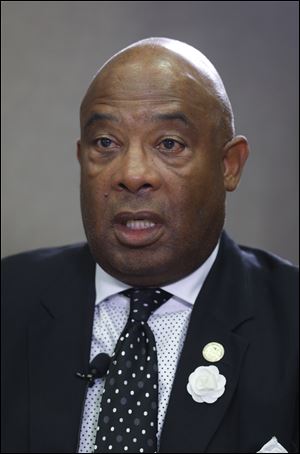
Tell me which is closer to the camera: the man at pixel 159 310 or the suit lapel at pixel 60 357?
the man at pixel 159 310

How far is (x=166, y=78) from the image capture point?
1586 millimetres

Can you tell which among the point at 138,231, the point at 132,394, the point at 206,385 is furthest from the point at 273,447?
the point at 138,231

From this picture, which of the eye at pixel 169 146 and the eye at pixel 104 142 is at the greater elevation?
the eye at pixel 104 142

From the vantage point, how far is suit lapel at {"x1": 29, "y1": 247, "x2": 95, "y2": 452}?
169cm

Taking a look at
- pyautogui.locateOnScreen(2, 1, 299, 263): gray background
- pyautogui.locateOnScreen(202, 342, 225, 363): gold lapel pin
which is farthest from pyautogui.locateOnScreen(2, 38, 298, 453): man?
pyautogui.locateOnScreen(2, 1, 299, 263): gray background

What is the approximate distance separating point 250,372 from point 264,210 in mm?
824

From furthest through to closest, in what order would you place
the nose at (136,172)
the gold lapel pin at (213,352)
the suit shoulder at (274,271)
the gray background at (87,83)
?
the gray background at (87,83)
the suit shoulder at (274,271)
the gold lapel pin at (213,352)
the nose at (136,172)

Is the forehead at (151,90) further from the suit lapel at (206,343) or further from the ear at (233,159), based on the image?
the suit lapel at (206,343)

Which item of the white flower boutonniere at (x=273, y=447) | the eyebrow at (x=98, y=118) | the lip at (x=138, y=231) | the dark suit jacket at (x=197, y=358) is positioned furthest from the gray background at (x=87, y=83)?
the white flower boutonniere at (x=273, y=447)

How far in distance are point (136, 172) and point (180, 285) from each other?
1.03ft

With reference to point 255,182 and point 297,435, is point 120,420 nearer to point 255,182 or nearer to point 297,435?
point 297,435

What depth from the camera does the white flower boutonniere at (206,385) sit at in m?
1.61

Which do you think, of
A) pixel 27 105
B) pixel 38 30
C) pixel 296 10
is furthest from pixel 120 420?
pixel 296 10

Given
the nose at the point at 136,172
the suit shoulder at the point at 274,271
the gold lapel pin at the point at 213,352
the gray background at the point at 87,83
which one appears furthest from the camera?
the gray background at the point at 87,83
